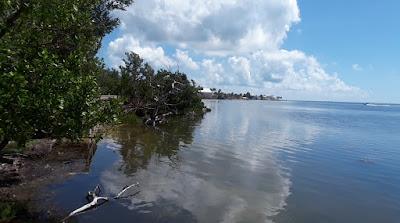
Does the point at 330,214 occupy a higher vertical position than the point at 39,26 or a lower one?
lower

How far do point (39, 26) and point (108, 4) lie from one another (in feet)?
49.5

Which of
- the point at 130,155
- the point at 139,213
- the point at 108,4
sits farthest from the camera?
the point at 130,155

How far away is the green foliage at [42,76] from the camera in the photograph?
12.2 metres

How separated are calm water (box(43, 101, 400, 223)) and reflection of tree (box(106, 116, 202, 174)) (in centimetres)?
10

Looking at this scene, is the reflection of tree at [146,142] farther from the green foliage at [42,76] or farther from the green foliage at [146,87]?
the green foliage at [42,76]

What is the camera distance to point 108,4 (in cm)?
2850

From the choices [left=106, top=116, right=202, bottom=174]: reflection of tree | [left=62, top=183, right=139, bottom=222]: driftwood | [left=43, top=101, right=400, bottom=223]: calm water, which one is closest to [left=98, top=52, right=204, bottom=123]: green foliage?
[left=106, top=116, right=202, bottom=174]: reflection of tree

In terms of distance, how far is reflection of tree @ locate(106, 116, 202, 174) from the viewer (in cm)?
3055

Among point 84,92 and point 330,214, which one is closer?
point 84,92

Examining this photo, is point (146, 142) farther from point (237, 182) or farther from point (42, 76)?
point (42, 76)

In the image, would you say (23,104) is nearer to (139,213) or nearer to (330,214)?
(139,213)

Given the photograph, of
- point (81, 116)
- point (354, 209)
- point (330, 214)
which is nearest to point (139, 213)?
point (81, 116)

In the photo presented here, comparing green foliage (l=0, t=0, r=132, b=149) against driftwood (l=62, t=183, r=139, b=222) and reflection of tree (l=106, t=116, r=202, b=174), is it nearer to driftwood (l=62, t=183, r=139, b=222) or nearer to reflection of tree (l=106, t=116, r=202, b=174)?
driftwood (l=62, t=183, r=139, b=222)

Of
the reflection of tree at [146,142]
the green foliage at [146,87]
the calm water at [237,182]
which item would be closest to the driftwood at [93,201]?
the calm water at [237,182]
